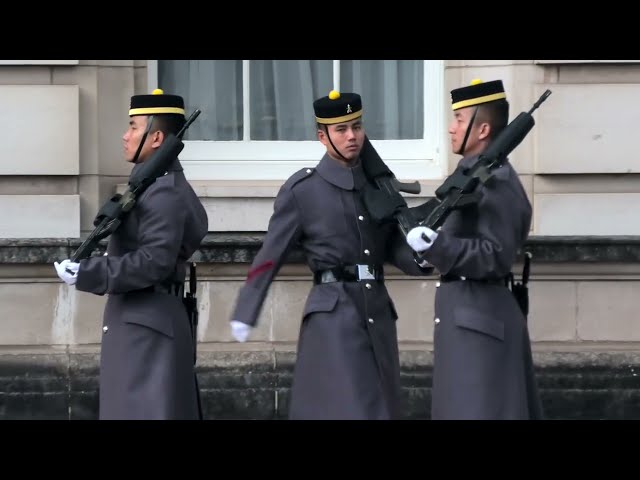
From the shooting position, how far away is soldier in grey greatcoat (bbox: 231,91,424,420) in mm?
7191

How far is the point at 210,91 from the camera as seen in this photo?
33.5 ft

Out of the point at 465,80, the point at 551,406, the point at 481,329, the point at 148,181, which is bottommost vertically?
the point at 551,406

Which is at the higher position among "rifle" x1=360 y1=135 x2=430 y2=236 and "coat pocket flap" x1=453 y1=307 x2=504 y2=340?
"rifle" x1=360 y1=135 x2=430 y2=236

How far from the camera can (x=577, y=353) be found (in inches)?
379

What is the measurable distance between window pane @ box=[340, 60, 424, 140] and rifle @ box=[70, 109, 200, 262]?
296 centimetres

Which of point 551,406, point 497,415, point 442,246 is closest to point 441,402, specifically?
point 497,415

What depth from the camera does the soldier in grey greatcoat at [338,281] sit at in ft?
23.6

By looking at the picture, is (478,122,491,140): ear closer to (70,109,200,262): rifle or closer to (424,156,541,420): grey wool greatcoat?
(424,156,541,420): grey wool greatcoat

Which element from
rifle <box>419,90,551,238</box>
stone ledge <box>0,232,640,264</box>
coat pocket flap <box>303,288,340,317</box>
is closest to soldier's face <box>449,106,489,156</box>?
rifle <box>419,90,551,238</box>

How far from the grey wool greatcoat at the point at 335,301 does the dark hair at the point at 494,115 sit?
63 cm

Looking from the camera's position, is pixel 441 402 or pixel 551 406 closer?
pixel 441 402
